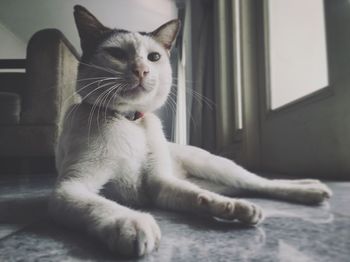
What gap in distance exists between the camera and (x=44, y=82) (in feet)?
7.09

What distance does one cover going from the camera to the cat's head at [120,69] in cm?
85

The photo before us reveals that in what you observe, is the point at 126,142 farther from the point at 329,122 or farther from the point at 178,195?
the point at 329,122

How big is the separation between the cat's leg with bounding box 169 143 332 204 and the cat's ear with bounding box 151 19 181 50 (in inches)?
13.6

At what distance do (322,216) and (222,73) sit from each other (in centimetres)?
209

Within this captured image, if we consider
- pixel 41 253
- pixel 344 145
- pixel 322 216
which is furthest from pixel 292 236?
pixel 344 145

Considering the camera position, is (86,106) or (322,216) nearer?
(322,216)

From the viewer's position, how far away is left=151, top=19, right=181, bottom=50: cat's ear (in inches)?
41.4

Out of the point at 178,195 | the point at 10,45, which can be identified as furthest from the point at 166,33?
the point at 10,45

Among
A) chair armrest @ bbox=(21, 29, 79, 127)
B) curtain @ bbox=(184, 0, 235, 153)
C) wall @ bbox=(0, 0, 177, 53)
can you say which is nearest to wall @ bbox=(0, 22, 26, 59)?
wall @ bbox=(0, 0, 177, 53)

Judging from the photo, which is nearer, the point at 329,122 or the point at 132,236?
the point at 132,236

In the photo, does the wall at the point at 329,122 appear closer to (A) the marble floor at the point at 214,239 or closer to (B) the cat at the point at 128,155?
(B) the cat at the point at 128,155

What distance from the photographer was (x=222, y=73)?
8.80ft

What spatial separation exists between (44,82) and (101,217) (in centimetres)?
182

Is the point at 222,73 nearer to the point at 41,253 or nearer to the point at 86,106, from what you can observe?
the point at 86,106
